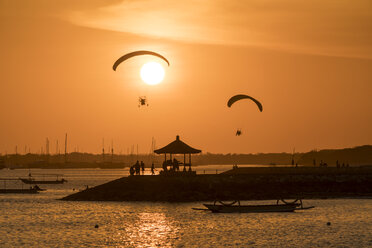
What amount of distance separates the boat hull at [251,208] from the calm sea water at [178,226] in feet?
2.22

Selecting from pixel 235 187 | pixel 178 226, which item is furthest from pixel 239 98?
pixel 178 226

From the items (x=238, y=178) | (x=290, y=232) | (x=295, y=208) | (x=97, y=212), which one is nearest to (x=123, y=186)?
(x=97, y=212)

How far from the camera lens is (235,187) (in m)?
73.3

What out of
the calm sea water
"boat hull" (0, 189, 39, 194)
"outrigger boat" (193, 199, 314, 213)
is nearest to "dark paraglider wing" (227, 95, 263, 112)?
the calm sea water

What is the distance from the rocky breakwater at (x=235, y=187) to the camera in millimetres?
71000

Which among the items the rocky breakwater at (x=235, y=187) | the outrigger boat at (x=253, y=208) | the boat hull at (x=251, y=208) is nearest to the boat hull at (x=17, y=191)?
the rocky breakwater at (x=235, y=187)

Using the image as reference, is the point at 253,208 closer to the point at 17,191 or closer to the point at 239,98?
the point at 239,98

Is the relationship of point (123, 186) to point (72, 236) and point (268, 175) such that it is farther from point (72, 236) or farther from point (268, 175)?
point (72, 236)

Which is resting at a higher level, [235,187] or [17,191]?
[235,187]

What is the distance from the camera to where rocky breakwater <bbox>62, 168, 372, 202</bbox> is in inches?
2795

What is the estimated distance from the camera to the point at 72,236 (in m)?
49.4

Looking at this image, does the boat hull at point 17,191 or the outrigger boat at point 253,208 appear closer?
the outrigger boat at point 253,208

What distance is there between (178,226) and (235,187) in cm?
2003

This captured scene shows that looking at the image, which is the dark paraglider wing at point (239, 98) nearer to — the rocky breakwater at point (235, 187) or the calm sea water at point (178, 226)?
the rocky breakwater at point (235, 187)
